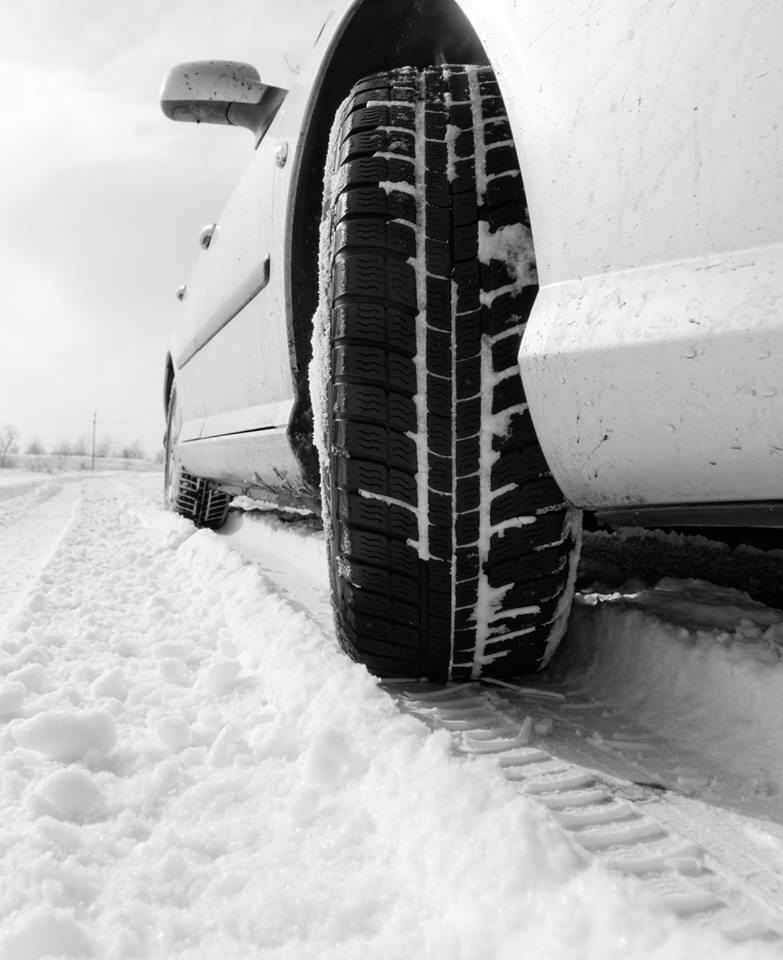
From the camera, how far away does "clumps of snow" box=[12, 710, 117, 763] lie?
3.68ft

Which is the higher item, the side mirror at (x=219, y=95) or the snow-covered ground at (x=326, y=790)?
the side mirror at (x=219, y=95)

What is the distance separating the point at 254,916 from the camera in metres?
0.76

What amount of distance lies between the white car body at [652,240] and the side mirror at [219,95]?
3.53 ft

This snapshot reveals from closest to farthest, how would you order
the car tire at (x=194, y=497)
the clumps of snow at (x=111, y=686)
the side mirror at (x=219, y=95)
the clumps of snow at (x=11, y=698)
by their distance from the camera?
the clumps of snow at (x=11, y=698)
the clumps of snow at (x=111, y=686)
the side mirror at (x=219, y=95)
the car tire at (x=194, y=497)

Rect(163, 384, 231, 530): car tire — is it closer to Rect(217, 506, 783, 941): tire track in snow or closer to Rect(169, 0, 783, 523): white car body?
Rect(217, 506, 783, 941): tire track in snow

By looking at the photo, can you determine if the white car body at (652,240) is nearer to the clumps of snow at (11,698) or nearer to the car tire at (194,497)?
the clumps of snow at (11,698)

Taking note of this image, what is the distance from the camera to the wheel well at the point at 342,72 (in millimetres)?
1624

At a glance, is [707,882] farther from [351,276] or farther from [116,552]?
[116,552]

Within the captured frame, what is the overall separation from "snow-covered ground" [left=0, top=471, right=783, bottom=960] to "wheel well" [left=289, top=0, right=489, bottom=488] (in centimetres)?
67

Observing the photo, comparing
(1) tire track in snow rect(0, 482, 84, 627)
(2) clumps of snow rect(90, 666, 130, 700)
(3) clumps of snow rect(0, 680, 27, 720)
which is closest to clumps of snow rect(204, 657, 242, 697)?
(2) clumps of snow rect(90, 666, 130, 700)

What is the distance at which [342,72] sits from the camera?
1680 mm

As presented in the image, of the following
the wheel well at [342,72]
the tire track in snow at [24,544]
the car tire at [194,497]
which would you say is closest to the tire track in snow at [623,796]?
the wheel well at [342,72]

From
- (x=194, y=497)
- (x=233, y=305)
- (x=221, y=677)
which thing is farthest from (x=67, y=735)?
(x=194, y=497)

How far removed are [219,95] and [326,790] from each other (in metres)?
1.94
